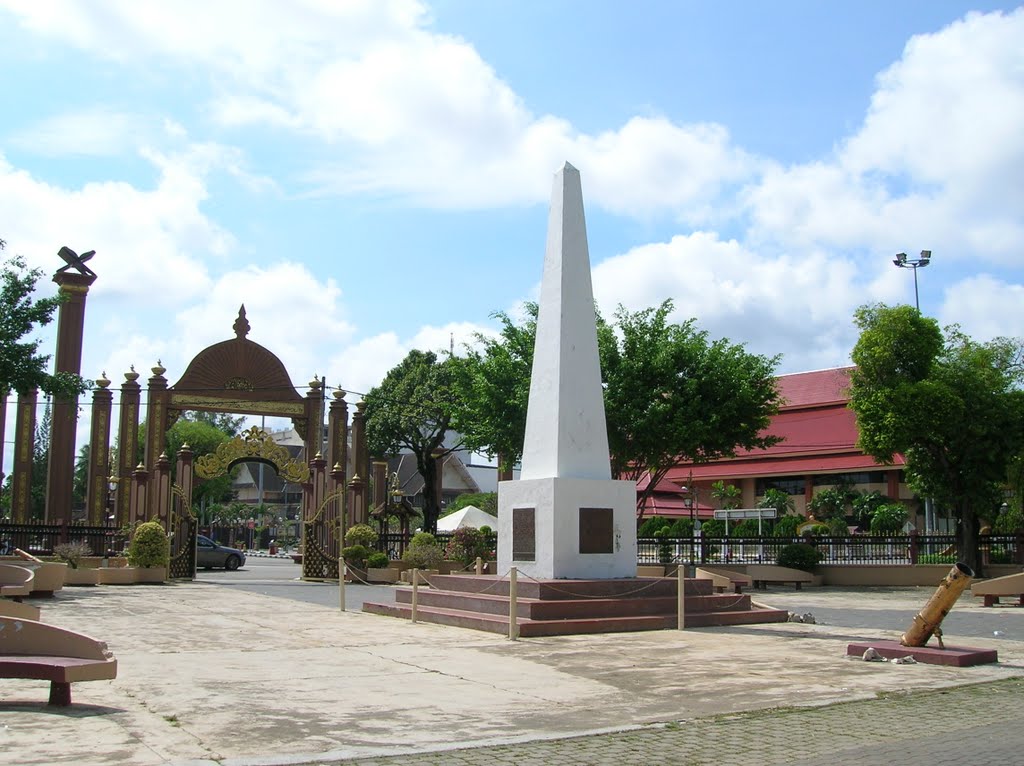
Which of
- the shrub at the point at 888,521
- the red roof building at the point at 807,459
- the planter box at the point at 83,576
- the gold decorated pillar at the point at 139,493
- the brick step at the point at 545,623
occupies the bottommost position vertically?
the brick step at the point at 545,623

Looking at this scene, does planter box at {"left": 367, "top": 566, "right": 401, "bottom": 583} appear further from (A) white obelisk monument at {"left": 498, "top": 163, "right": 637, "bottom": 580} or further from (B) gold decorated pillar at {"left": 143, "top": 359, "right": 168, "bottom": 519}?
(A) white obelisk monument at {"left": 498, "top": 163, "right": 637, "bottom": 580}

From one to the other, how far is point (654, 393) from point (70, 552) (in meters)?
15.7

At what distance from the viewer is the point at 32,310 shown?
23.3 metres

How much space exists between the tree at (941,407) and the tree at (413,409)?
75.1ft

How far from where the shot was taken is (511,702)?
8.41 m

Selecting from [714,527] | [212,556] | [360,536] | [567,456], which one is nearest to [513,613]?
[567,456]

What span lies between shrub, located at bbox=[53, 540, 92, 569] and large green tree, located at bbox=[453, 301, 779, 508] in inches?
428

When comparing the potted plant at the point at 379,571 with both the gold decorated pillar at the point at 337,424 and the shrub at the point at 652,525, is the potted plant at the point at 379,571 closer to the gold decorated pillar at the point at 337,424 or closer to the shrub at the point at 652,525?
the gold decorated pillar at the point at 337,424

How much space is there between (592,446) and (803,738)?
9.23m

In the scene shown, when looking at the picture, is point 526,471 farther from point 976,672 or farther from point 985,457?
point 985,457

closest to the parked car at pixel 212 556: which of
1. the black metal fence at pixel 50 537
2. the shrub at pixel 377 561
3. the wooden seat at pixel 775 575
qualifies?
the black metal fence at pixel 50 537

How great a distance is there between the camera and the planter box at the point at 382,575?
28203 mm

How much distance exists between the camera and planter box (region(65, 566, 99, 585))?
24641 millimetres

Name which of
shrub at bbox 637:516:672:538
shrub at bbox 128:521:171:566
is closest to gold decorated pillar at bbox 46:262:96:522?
shrub at bbox 128:521:171:566
